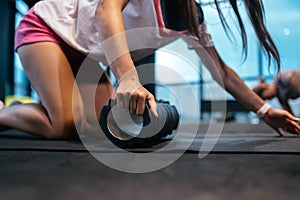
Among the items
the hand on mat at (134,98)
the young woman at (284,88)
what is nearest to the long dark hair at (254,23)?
the hand on mat at (134,98)

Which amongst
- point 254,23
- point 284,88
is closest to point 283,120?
point 254,23

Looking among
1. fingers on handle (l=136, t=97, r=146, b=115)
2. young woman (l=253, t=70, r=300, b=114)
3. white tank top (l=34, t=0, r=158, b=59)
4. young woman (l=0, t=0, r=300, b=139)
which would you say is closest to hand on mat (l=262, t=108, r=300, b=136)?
young woman (l=0, t=0, r=300, b=139)

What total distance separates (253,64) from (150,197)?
451 centimetres

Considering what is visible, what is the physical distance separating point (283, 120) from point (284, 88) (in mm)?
1449

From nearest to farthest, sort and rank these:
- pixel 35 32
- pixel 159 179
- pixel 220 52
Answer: pixel 159 179, pixel 35 32, pixel 220 52

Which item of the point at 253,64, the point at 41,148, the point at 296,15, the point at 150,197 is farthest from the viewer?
the point at 253,64

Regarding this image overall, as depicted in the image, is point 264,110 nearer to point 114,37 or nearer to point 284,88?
point 114,37

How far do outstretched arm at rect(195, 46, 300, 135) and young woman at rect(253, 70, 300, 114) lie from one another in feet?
3.69

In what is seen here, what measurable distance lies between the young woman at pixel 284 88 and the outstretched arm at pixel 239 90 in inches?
44.2

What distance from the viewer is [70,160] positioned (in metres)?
0.63

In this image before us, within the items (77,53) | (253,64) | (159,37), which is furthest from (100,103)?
(253,64)

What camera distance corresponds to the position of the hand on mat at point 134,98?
66 centimetres

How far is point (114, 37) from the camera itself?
0.77m

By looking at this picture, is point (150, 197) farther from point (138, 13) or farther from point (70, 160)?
point (138, 13)
